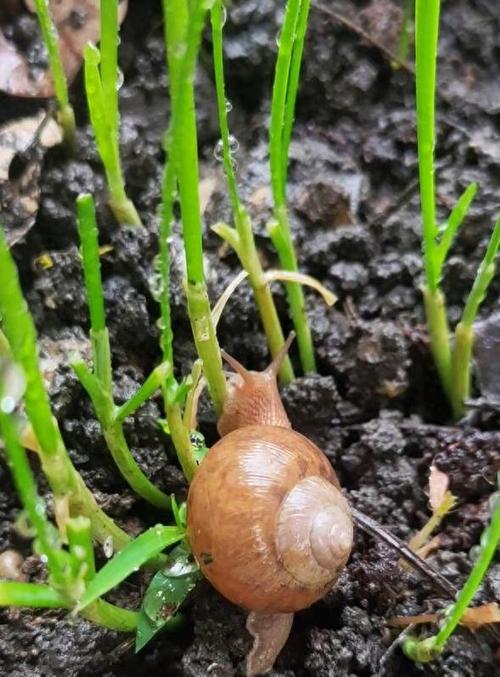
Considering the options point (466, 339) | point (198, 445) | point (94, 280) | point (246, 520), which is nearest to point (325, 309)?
point (466, 339)

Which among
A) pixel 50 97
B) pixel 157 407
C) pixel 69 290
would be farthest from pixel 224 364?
pixel 50 97

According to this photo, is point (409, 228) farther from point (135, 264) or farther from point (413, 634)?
point (413, 634)

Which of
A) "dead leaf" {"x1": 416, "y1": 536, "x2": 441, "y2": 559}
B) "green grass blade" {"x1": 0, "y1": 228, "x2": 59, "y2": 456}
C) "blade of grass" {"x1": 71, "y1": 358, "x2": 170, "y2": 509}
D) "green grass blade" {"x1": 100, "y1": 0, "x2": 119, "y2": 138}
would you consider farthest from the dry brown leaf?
"green grass blade" {"x1": 100, "y1": 0, "x2": 119, "y2": 138}

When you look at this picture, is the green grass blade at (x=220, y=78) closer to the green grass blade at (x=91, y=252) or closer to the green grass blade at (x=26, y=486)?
the green grass blade at (x=91, y=252)

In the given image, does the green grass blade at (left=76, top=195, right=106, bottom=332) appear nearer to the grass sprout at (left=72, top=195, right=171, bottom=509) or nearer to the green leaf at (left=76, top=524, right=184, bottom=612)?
the grass sprout at (left=72, top=195, right=171, bottom=509)

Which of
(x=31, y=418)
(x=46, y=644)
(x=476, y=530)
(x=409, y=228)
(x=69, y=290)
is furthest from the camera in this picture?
(x=409, y=228)

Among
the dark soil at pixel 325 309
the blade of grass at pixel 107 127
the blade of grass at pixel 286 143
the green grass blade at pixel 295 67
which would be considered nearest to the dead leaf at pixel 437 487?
the dark soil at pixel 325 309
